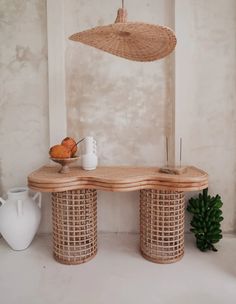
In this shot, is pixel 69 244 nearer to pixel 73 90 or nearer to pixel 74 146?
pixel 74 146

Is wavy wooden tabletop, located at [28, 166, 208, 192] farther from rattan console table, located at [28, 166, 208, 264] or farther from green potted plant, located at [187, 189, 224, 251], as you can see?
green potted plant, located at [187, 189, 224, 251]

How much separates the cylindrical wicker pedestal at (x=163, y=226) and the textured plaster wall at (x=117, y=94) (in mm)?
539

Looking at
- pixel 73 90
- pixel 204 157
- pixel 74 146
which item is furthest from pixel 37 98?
pixel 204 157

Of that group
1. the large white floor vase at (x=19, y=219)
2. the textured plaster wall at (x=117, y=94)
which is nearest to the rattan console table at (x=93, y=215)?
the large white floor vase at (x=19, y=219)

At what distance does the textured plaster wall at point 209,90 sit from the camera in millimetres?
2506

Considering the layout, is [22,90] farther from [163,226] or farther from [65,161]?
[163,226]

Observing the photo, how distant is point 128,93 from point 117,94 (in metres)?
0.11

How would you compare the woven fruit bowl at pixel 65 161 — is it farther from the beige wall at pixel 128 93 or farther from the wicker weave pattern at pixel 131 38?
the wicker weave pattern at pixel 131 38

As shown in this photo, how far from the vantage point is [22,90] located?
266 cm

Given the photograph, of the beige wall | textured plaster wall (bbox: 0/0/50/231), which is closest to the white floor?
the beige wall

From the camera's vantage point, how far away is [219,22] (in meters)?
2.51

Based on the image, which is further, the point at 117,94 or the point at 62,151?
the point at 117,94

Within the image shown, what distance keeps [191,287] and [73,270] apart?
0.92m

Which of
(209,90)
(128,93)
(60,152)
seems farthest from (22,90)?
(209,90)
